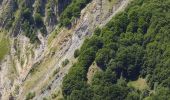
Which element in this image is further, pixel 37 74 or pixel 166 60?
pixel 37 74

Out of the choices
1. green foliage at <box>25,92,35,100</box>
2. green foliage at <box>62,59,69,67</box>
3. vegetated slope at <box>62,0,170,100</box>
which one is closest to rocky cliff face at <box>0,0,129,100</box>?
green foliage at <box>62,59,69,67</box>

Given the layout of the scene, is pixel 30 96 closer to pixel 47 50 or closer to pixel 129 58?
pixel 47 50

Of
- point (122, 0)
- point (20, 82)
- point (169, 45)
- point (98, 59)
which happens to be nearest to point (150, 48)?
point (169, 45)

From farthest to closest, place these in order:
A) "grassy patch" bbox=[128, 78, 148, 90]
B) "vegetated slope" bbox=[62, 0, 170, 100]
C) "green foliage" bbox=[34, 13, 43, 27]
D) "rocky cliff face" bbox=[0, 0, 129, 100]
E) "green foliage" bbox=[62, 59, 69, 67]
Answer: "green foliage" bbox=[34, 13, 43, 27], "rocky cliff face" bbox=[0, 0, 129, 100], "green foliage" bbox=[62, 59, 69, 67], "grassy patch" bbox=[128, 78, 148, 90], "vegetated slope" bbox=[62, 0, 170, 100]

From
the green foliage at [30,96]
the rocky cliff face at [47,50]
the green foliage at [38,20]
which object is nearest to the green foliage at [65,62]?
the rocky cliff face at [47,50]

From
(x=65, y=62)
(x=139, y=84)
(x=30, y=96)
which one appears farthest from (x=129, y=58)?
(x=30, y=96)

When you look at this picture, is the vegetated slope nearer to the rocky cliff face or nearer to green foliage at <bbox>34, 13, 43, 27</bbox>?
the rocky cliff face

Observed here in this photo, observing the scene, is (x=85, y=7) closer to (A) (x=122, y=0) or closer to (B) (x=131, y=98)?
(A) (x=122, y=0)
